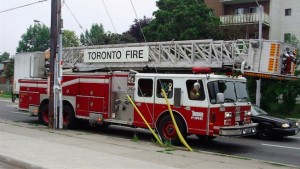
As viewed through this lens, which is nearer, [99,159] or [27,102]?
[99,159]

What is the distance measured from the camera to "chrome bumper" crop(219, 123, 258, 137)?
36.2 feet

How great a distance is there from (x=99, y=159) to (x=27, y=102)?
1008 centimetres

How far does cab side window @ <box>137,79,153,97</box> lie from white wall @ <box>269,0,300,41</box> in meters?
28.6

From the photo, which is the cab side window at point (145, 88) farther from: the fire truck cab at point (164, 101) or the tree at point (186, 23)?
the tree at point (186, 23)

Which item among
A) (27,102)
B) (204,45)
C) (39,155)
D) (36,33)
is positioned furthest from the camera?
(36,33)

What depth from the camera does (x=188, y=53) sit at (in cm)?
1374

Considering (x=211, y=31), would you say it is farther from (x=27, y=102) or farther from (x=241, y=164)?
(x=241, y=164)

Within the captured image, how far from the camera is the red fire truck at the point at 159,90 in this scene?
11.5 meters

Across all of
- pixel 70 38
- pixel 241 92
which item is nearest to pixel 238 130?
pixel 241 92

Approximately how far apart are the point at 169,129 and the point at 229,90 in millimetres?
2166

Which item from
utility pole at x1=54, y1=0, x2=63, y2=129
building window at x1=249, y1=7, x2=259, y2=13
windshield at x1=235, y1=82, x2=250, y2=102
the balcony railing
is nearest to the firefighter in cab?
windshield at x1=235, y1=82, x2=250, y2=102

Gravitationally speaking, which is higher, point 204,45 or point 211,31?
point 211,31

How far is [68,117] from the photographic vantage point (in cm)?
1561

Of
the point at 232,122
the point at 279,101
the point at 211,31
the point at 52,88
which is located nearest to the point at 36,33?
the point at 211,31
